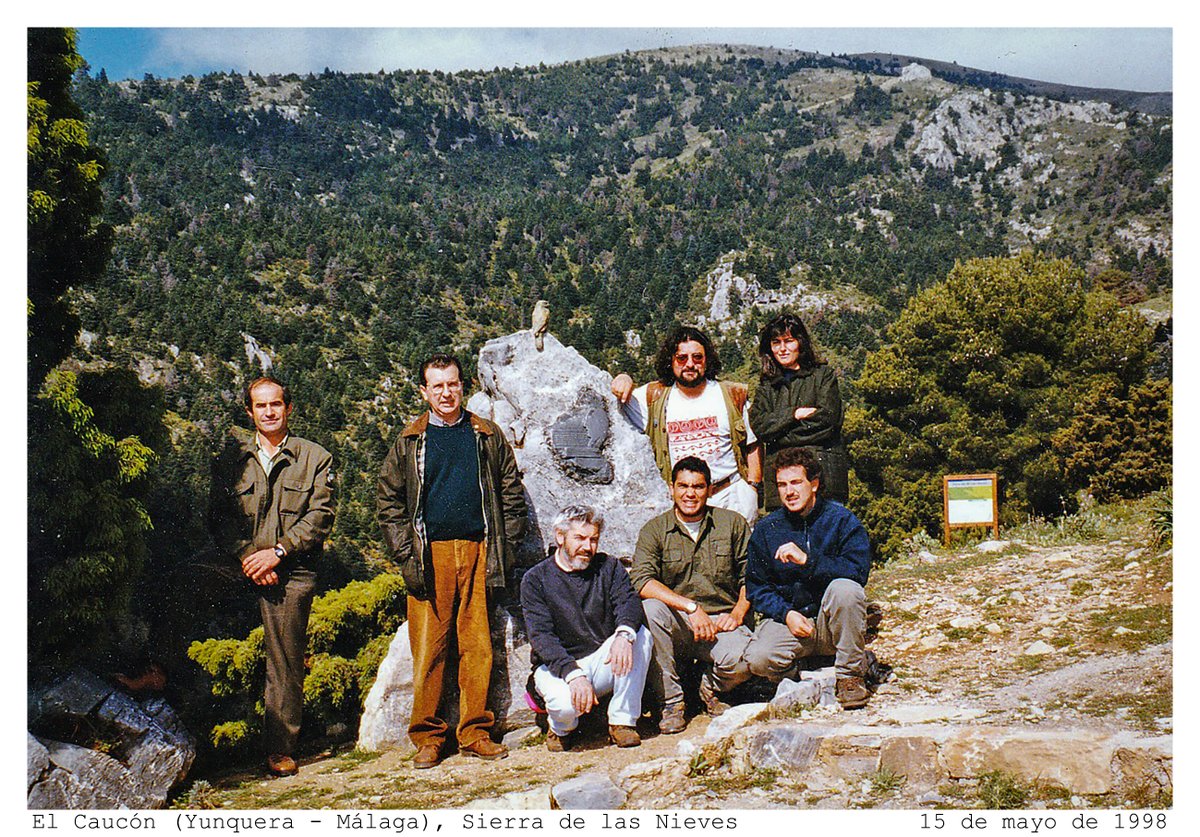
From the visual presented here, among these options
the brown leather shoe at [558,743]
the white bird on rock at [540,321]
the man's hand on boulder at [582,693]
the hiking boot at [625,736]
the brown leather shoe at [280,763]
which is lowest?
the brown leather shoe at [280,763]

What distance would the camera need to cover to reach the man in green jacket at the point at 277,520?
4945 millimetres

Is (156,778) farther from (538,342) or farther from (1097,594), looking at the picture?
(1097,594)

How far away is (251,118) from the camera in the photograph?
5603 centimetres

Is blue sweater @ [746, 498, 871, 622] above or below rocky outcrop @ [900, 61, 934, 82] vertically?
below

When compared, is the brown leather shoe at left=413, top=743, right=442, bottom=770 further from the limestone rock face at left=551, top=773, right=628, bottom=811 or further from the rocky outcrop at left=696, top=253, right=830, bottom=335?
the rocky outcrop at left=696, top=253, right=830, bottom=335

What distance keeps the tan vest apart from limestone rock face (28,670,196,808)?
312cm

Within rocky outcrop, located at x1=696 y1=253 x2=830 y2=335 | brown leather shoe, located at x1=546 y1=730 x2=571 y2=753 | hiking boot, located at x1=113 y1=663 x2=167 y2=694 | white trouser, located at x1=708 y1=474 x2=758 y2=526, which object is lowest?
brown leather shoe, located at x1=546 y1=730 x2=571 y2=753

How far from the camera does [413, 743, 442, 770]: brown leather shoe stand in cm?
492

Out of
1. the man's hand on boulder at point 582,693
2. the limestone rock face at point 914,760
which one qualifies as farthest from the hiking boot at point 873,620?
the man's hand on boulder at point 582,693

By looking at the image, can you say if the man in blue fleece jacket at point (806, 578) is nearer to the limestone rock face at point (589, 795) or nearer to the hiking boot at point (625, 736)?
the hiking boot at point (625, 736)

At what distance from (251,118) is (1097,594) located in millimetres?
58823

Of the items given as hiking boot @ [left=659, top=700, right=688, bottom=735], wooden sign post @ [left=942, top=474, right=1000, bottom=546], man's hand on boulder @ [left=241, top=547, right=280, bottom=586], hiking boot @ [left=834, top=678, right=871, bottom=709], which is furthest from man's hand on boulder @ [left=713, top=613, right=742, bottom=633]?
wooden sign post @ [left=942, top=474, right=1000, bottom=546]

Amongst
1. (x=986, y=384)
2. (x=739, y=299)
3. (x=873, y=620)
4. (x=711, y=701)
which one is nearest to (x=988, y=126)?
(x=739, y=299)

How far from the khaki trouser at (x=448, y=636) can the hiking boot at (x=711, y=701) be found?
1242 mm
